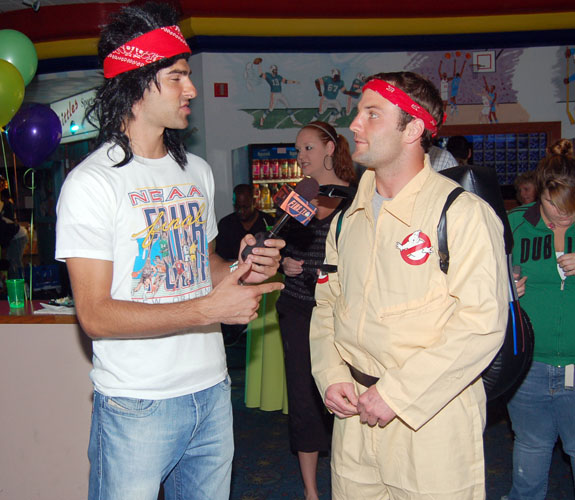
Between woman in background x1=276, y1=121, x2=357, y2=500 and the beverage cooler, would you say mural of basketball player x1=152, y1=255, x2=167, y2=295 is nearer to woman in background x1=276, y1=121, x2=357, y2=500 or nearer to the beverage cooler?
woman in background x1=276, y1=121, x2=357, y2=500

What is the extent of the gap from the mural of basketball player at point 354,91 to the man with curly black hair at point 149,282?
6089mm

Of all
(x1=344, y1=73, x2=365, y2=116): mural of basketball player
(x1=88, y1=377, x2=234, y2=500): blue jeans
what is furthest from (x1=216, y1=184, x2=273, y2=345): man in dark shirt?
(x1=88, y1=377, x2=234, y2=500): blue jeans

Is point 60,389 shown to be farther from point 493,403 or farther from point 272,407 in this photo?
point 493,403

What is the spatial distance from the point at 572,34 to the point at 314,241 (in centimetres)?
598

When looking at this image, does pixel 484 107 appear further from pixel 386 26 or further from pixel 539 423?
pixel 539 423

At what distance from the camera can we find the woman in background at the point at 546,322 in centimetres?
278

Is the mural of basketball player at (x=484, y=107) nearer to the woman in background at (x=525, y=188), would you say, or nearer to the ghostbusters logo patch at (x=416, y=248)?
the woman in background at (x=525, y=188)

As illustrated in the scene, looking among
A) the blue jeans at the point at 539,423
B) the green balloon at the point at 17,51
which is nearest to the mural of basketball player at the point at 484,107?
the blue jeans at the point at 539,423

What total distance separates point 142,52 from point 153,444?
1141mm

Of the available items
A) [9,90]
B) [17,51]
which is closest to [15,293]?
[9,90]

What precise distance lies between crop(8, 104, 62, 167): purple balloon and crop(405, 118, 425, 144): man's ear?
10.1 ft

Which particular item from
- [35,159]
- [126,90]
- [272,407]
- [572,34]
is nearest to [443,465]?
[126,90]

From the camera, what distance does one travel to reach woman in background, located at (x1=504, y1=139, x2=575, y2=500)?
2779 millimetres

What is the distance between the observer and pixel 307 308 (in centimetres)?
320
